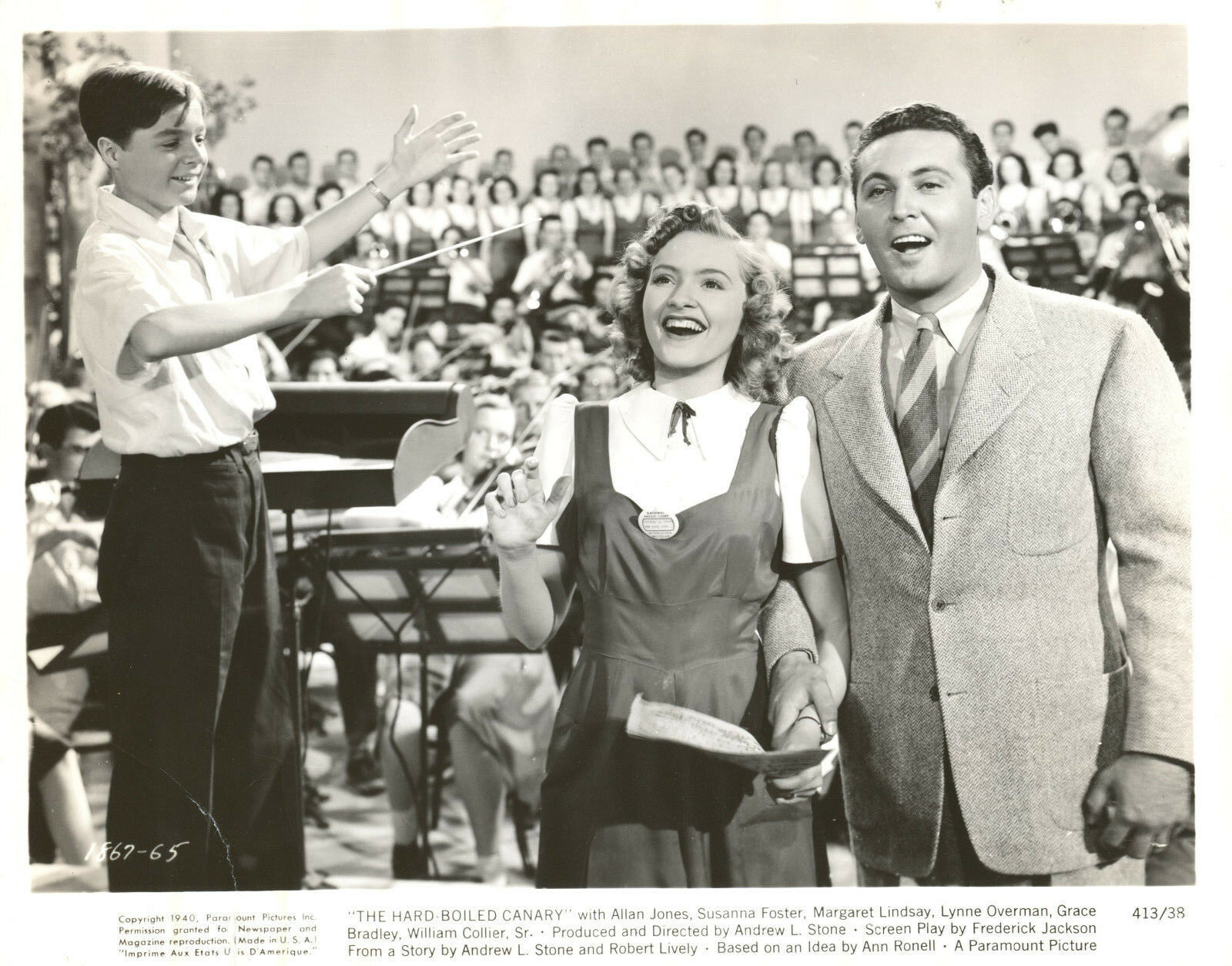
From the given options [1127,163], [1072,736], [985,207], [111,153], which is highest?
[111,153]

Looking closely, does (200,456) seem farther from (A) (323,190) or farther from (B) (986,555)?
(B) (986,555)

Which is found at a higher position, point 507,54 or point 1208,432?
point 507,54

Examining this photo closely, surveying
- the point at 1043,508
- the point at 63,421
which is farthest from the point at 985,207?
the point at 63,421

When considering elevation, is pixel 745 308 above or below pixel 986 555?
above

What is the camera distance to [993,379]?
210cm

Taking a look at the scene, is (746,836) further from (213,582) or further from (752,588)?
(213,582)

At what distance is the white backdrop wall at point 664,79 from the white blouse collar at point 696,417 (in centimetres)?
60

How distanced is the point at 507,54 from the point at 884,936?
6.86 ft

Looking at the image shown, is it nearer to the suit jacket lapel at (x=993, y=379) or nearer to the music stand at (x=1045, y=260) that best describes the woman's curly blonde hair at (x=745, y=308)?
the suit jacket lapel at (x=993, y=379)

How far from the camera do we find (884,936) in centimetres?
229

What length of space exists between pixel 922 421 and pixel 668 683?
28.3 inches

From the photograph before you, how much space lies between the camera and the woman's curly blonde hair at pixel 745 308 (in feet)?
7.17

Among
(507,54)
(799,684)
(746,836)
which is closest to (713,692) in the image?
(799,684)

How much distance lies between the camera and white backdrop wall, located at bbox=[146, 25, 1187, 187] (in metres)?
2.37
